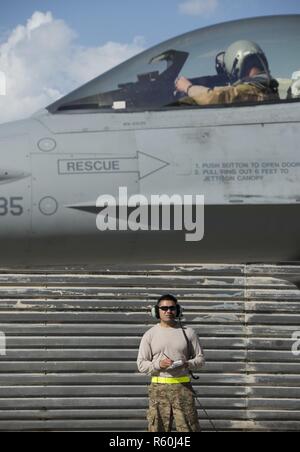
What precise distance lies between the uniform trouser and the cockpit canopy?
7.79 ft

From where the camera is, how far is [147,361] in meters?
7.66

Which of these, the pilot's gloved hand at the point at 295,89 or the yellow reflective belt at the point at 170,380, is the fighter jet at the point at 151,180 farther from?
the yellow reflective belt at the point at 170,380

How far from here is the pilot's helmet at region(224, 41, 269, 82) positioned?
6746 mm

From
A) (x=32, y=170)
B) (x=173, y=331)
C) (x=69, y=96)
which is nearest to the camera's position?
(x=32, y=170)

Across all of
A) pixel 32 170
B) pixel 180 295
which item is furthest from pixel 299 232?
pixel 180 295

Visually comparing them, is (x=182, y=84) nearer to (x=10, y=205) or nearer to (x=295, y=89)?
(x=295, y=89)

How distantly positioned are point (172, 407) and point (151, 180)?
2.24m

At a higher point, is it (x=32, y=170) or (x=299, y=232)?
(x=32, y=170)

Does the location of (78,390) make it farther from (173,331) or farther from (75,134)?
(75,134)

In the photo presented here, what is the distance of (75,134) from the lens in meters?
6.45

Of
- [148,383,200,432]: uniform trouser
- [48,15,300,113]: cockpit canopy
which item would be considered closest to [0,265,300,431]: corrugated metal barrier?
[148,383,200,432]: uniform trouser

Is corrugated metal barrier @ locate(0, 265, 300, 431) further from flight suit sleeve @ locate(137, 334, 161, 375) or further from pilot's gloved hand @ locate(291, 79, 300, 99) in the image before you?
pilot's gloved hand @ locate(291, 79, 300, 99)

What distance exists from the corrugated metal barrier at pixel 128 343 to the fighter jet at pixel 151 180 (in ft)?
14.4

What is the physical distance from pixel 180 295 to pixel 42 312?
1.61 m
